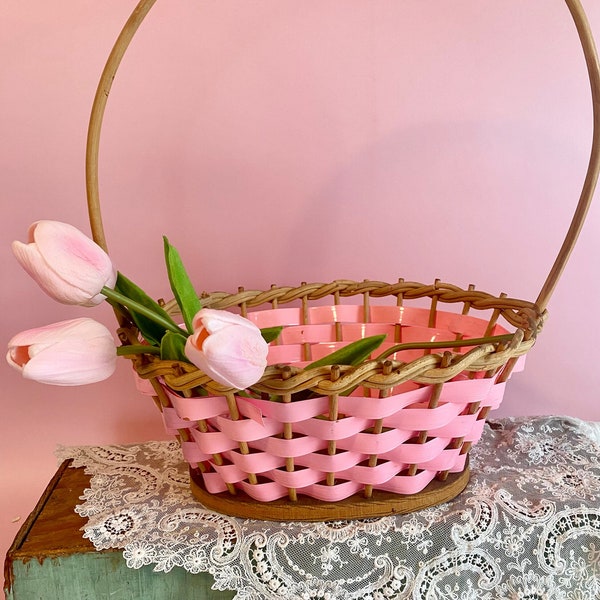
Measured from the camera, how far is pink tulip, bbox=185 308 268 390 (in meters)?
0.45

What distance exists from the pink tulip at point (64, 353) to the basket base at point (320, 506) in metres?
0.20

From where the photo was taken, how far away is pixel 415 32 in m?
0.99

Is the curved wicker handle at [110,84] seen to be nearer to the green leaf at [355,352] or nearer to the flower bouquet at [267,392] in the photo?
the flower bouquet at [267,392]

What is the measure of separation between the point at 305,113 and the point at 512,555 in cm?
70

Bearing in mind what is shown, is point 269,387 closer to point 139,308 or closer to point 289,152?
point 139,308

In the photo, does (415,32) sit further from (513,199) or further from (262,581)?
(262,581)

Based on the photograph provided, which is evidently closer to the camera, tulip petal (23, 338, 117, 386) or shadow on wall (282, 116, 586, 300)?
tulip petal (23, 338, 117, 386)

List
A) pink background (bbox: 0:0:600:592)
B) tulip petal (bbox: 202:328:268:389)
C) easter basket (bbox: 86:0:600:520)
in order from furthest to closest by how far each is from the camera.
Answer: pink background (bbox: 0:0:600:592)
easter basket (bbox: 86:0:600:520)
tulip petal (bbox: 202:328:268:389)

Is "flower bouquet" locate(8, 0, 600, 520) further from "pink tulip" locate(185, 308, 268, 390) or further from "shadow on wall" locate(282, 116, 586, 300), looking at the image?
"shadow on wall" locate(282, 116, 586, 300)

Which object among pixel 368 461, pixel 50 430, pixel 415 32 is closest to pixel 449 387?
pixel 368 461

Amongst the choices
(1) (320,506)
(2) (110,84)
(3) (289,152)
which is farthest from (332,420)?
→ (3) (289,152)

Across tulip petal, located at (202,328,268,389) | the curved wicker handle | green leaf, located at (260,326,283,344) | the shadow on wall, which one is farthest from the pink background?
tulip petal, located at (202,328,268,389)

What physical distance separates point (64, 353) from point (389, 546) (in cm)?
36

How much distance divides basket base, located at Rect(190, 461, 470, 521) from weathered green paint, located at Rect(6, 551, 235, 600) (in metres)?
0.07
